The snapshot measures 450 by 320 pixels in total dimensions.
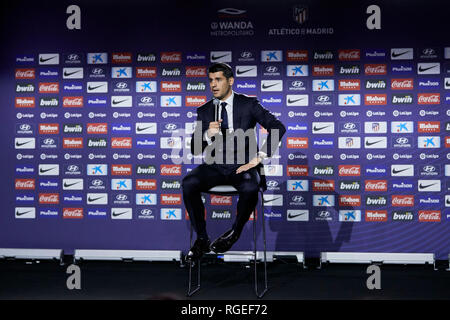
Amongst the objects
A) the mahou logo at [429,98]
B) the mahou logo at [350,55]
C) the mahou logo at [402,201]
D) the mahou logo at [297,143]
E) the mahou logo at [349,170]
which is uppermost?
the mahou logo at [350,55]

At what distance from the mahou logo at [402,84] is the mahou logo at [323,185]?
1.17 meters

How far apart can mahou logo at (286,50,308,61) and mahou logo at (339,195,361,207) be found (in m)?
1.50

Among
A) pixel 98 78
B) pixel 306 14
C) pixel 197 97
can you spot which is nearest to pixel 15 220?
pixel 98 78

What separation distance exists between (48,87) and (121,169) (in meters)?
1.21

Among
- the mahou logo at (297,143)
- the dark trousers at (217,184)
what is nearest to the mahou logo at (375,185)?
the mahou logo at (297,143)

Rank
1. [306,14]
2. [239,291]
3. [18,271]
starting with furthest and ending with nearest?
[306,14]
[18,271]
[239,291]

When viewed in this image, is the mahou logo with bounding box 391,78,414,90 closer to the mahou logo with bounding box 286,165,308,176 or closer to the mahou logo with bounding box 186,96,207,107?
the mahou logo with bounding box 286,165,308,176

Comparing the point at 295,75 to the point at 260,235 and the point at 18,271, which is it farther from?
the point at 18,271

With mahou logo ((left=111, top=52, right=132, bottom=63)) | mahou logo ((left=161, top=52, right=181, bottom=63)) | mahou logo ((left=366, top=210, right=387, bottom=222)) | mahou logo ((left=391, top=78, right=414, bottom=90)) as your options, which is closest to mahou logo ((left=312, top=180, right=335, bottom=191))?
mahou logo ((left=366, top=210, right=387, bottom=222))

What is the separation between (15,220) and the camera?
4.64 metres

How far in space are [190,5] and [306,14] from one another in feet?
4.04

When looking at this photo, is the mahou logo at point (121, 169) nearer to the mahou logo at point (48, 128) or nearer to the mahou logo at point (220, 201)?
the mahou logo at point (48, 128)

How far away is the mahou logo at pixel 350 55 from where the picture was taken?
4426 mm

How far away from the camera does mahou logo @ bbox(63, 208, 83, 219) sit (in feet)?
15.1
